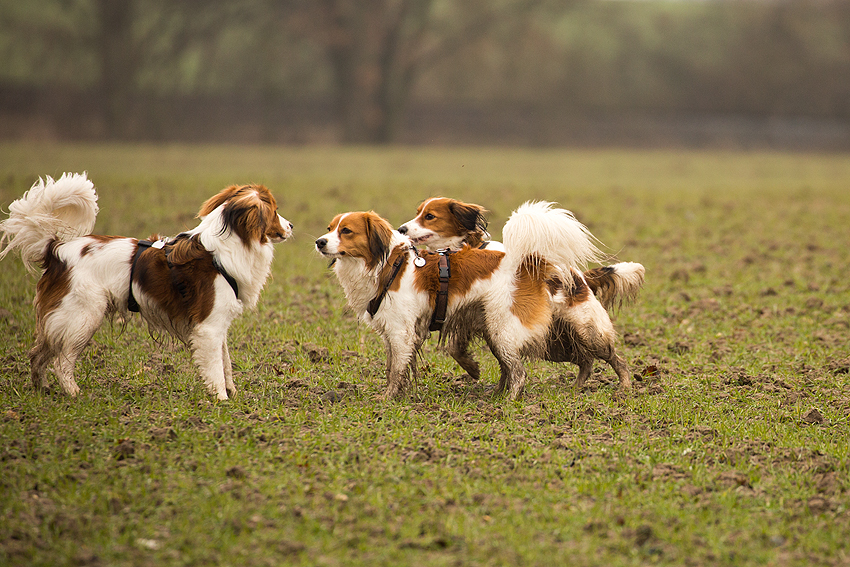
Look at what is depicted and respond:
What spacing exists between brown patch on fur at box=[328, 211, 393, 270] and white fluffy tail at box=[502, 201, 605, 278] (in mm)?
840

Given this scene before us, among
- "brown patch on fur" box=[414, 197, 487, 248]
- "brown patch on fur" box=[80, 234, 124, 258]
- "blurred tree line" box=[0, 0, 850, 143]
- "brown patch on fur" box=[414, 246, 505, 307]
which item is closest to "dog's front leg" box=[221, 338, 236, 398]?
"brown patch on fur" box=[80, 234, 124, 258]

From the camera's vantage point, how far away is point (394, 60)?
3834 cm

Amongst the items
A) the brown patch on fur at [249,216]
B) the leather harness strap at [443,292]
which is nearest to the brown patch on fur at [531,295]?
the leather harness strap at [443,292]

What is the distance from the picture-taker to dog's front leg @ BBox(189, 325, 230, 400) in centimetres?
527

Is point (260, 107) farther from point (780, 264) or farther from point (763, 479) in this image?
point (763, 479)

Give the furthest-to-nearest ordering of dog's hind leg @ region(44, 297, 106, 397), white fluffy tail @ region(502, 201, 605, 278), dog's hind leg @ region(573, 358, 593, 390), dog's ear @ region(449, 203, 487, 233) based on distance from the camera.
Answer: dog's hind leg @ region(573, 358, 593, 390), dog's ear @ region(449, 203, 487, 233), white fluffy tail @ region(502, 201, 605, 278), dog's hind leg @ region(44, 297, 106, 397)

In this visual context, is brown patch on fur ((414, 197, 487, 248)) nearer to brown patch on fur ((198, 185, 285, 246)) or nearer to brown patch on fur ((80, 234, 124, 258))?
brown patch on fur ((198, 185, 285, 246))

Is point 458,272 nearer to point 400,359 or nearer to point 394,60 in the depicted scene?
point 400,359

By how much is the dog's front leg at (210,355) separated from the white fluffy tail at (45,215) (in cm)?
115

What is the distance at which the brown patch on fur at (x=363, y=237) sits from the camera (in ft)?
17.7

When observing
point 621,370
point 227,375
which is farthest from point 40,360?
point 621,370

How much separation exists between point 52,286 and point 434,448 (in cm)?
269

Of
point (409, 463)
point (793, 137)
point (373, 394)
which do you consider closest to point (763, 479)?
point (409, 463)

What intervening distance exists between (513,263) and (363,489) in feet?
6.76
